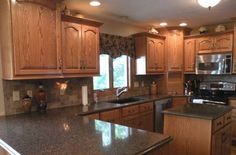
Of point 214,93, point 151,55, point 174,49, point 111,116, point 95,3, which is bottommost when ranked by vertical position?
point 111,116

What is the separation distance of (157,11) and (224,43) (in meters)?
1.79

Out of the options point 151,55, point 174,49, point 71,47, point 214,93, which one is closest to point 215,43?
point 174,49

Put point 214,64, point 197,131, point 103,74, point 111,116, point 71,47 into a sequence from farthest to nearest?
point 214,64, point 103,74, point 111,116, point 71,47, point 197,131

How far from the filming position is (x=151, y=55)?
421 cm

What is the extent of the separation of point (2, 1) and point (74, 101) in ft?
5.46

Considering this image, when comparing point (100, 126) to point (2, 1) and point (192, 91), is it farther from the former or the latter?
point (192, 91)

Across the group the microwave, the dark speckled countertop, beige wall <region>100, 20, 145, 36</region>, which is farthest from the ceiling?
the dark speckled countertop

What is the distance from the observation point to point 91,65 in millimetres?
2951

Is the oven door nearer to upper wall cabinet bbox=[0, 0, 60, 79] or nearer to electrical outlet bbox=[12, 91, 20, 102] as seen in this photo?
upper wall cabinet bbox=[0, 0, 60, 79]

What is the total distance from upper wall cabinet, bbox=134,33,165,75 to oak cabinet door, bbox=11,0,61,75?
210cm

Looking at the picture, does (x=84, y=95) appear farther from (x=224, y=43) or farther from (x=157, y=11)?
(x=224, y=43)

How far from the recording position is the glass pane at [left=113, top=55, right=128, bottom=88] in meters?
3.96

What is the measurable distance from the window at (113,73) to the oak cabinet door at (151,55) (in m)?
0.45

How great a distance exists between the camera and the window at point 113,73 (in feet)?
12.0
